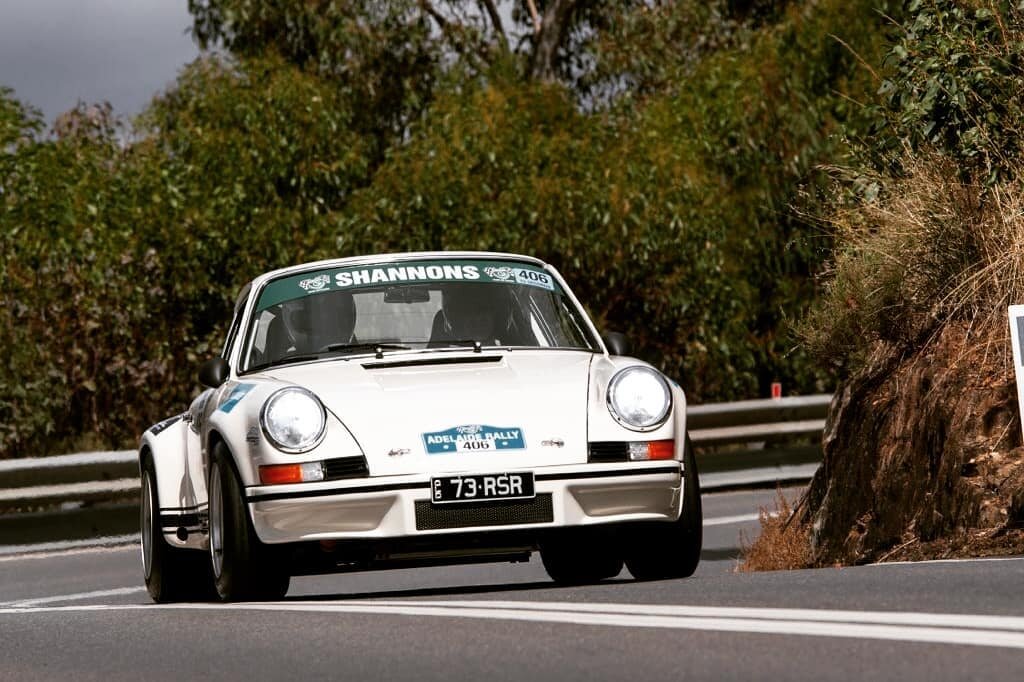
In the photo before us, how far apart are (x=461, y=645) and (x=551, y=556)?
3590mm

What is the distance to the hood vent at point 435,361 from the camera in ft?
28.4

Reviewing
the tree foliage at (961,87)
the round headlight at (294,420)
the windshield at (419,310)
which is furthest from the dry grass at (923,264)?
the round headlight at (294,420)

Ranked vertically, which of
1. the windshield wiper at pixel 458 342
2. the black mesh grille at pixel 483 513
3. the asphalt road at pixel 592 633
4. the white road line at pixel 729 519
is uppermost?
the windshield wiper at pixel 458 342

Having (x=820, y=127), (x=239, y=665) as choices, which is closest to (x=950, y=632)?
(x=239, y=665)

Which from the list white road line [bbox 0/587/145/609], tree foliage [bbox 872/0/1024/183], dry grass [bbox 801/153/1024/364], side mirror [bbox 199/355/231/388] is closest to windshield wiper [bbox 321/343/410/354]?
side mirror [bbox 199/355/231/388]

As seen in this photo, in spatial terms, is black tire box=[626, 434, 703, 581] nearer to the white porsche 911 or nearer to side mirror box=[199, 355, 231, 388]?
the white porsche 911

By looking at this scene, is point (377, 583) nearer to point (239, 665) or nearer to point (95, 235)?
point (239, 665)

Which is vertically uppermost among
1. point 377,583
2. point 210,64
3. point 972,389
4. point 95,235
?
point 210,64

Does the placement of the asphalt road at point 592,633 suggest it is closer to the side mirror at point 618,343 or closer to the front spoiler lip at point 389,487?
the front spoiler lip at point 389,487

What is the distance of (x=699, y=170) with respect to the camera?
979 inches

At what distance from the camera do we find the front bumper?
7.95m

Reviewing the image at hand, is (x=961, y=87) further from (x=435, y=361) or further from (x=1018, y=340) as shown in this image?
(x=435, y=361)

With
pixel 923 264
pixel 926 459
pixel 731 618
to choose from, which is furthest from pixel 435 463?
pixel 923 264

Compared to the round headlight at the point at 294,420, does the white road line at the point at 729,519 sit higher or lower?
lower
